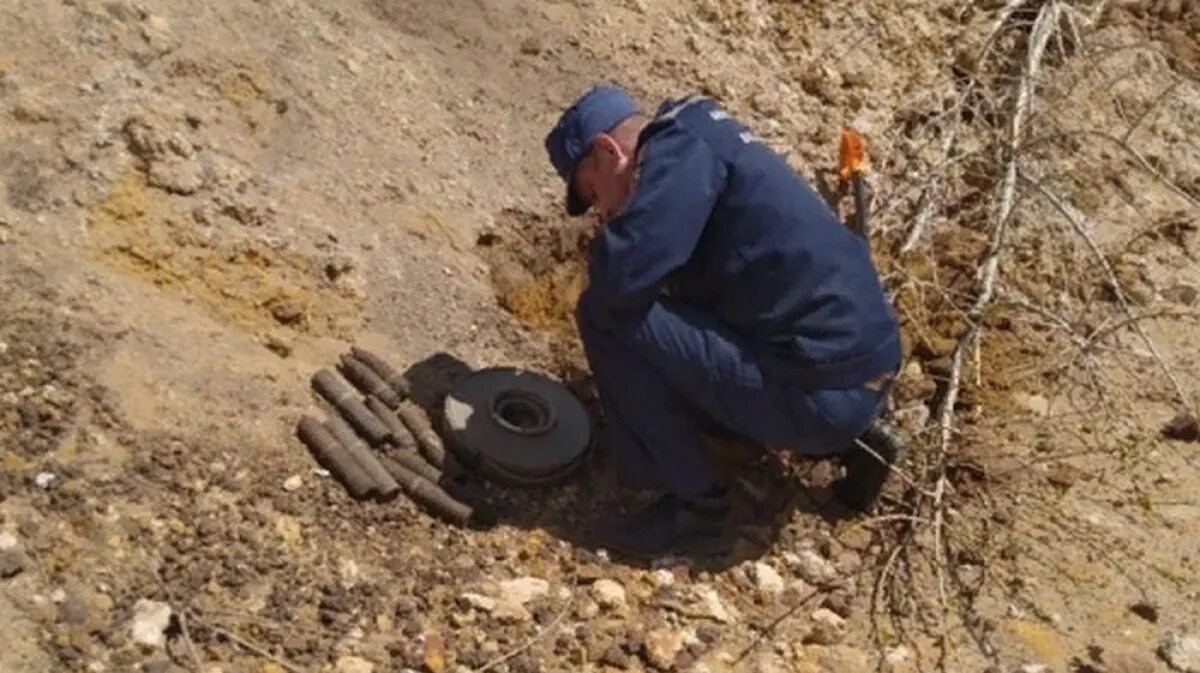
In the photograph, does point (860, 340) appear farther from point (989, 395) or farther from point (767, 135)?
point (767, 135)

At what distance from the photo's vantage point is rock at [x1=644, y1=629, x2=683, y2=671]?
3719 millimetres

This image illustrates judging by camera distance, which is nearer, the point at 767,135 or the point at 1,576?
the point at 1,576

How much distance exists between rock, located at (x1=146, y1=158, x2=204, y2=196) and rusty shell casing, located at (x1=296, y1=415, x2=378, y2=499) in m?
0.81

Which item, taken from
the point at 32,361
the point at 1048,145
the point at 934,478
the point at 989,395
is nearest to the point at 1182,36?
the point at 1048,145

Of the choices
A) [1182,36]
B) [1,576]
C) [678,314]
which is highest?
[1182,36]

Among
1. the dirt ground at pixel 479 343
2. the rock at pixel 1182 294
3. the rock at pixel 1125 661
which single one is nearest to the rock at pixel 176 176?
the dirt ground at pixel 479 343

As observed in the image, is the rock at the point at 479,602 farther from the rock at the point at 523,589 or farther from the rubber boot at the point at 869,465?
the rubber boot at the point at 869,465

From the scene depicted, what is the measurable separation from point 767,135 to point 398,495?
221 centimetres

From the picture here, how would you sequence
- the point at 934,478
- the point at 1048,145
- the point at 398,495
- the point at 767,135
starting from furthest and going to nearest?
the point at 1048,145 → the point at 767,135 → the point at 934,478 → the point at 398,495

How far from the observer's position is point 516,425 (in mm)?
4227

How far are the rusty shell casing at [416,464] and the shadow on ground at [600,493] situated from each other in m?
0.04

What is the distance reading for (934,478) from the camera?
175 inches

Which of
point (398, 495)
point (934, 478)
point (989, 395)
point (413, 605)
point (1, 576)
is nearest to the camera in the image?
point (1, 576)

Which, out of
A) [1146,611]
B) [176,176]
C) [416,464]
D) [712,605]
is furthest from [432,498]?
[1146,611]
